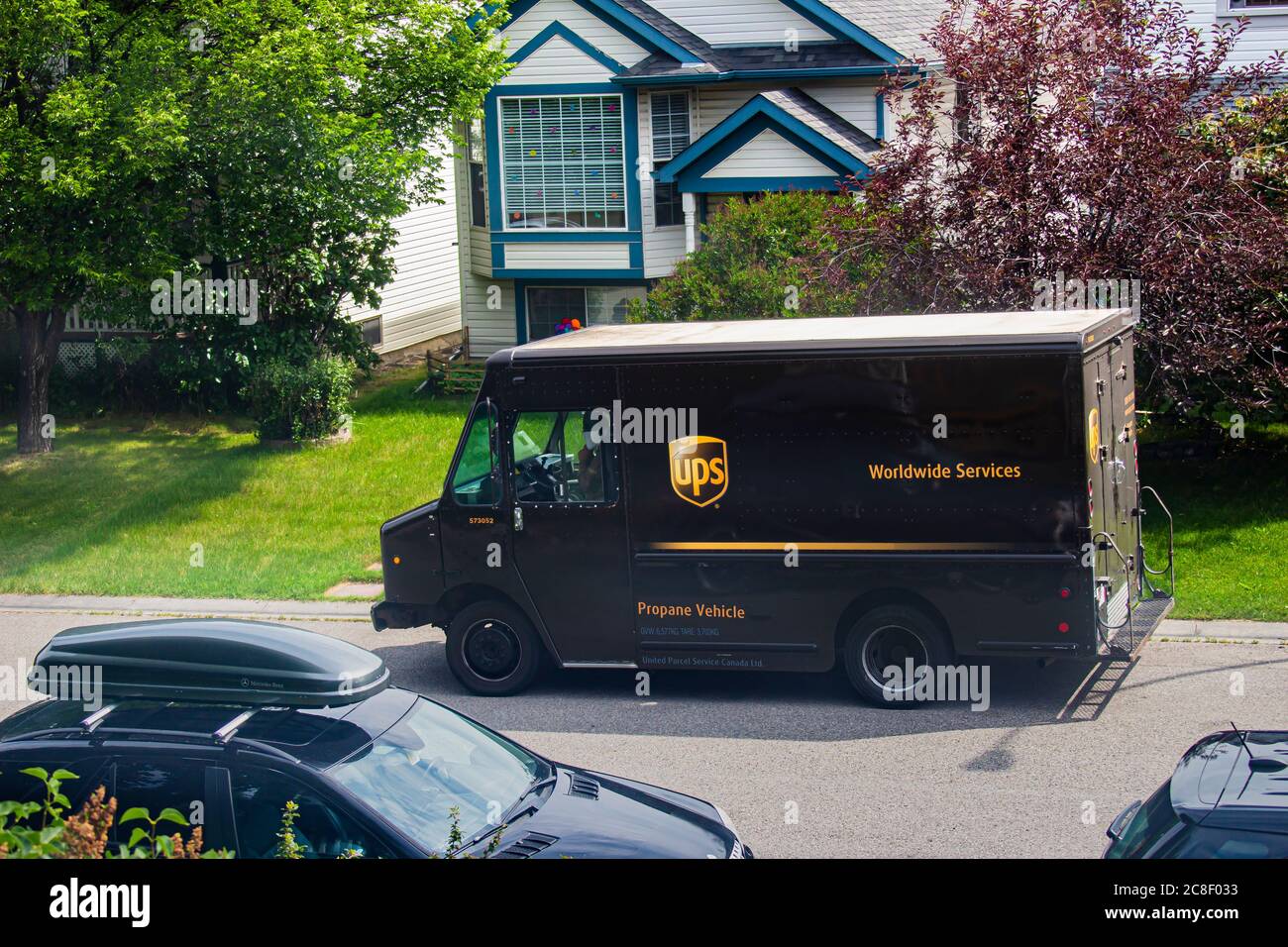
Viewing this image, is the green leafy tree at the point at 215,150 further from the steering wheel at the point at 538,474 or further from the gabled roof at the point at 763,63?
the steering wheel at the point at 538,474

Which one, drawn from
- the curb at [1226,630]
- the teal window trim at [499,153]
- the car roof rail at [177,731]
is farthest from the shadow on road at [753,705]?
the teal window trim at [499,153]

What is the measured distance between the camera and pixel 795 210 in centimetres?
1847

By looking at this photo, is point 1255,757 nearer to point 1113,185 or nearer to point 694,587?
point 694,587

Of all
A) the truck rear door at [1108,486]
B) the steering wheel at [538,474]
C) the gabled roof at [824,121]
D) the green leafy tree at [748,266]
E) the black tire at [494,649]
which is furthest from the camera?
the gabled roof at [824,121]

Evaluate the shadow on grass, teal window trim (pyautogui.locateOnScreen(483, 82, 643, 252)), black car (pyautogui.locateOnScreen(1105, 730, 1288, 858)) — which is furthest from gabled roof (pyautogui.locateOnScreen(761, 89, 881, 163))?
black car (pyautogui.locateOnScreen(1105, 730, 1288, 858))

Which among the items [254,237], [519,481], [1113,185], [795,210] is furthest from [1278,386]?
[254,237]

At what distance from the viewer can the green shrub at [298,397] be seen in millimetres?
20391

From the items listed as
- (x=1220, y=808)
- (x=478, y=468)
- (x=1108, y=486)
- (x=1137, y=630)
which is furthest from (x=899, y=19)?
(x=1220, y=808)

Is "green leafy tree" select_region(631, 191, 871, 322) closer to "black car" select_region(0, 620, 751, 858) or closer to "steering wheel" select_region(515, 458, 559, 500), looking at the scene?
"steering wheel" select_region(515, 458, 559, 500)

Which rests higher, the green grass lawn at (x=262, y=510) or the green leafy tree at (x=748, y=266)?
the green leafy tree at (x=748, y=266)

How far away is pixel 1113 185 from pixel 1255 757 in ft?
31.1

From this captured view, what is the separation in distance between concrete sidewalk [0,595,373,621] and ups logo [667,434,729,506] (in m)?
4.83

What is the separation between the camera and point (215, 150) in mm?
18812

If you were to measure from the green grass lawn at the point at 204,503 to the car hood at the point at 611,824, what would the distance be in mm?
8601
